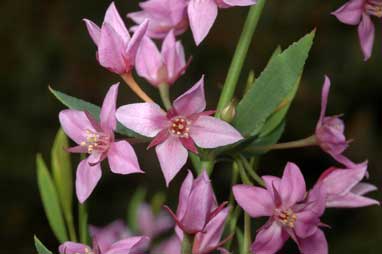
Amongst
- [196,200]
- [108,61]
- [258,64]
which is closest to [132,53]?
[108,61]

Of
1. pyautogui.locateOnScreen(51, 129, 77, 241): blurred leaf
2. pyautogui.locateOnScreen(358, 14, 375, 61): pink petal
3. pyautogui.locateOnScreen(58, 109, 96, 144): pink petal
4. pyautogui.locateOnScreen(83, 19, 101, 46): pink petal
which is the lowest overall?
pyautogui.locateOnScreen(51, 129, 77, 241): blurred leaf

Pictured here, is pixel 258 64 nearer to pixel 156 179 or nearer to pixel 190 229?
pixel 156 179

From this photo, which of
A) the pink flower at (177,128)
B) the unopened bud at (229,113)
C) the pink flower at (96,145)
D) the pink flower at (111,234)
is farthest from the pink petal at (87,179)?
the pink flower at (111,234)

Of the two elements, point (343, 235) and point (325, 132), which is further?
point (343, 235)

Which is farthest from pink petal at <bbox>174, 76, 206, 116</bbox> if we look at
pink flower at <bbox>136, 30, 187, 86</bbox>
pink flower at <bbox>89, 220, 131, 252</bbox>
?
pink flower at <bbox>89, 220, 131, 252</bbox>

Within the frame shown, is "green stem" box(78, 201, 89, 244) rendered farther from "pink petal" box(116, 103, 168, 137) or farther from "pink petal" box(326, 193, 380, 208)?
"pink petal" box(326, 193, 380, 208)

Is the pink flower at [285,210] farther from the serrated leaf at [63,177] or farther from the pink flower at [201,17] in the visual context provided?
the serrated leaf at [63,177]
